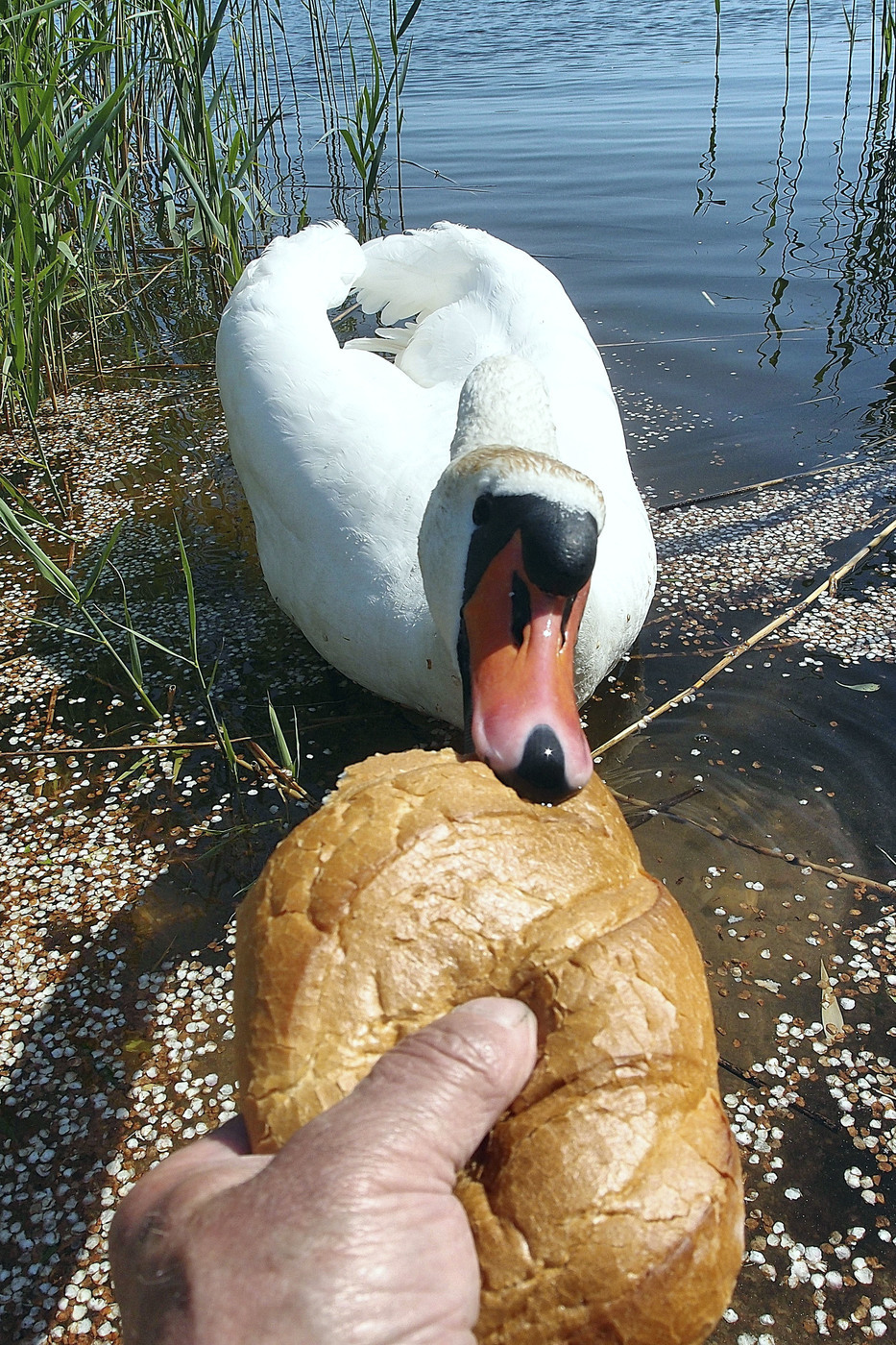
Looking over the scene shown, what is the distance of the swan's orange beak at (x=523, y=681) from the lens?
178 cm

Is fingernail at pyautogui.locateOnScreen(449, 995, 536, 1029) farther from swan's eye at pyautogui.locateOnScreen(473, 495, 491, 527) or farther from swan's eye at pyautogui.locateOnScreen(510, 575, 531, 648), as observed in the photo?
swan's eye at pyautogui.locateOnScreen(473, 495, 491, 527)

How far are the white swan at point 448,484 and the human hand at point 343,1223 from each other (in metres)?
0.61

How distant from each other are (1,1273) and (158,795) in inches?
51.6

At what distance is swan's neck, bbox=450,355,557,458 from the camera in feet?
9.08

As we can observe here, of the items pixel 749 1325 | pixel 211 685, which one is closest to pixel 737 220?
pixel 211 685

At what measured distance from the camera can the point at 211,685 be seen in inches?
131

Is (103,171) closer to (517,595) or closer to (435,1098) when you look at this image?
(517,595)

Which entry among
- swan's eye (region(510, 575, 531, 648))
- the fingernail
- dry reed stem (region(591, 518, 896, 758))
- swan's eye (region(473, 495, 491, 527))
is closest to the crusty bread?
the fingernail

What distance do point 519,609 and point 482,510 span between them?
0.31m

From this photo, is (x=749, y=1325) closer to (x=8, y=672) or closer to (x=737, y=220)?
(x=8, y=672)

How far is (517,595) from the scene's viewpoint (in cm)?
221

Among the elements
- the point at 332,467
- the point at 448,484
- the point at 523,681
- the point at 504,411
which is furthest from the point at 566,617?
the point at 332,467

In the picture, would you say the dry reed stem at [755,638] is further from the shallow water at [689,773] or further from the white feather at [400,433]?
the white feather at [400,433]

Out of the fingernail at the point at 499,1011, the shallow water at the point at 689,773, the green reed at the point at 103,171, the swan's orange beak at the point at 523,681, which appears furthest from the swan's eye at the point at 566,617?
the green reed at the point at 103,171
